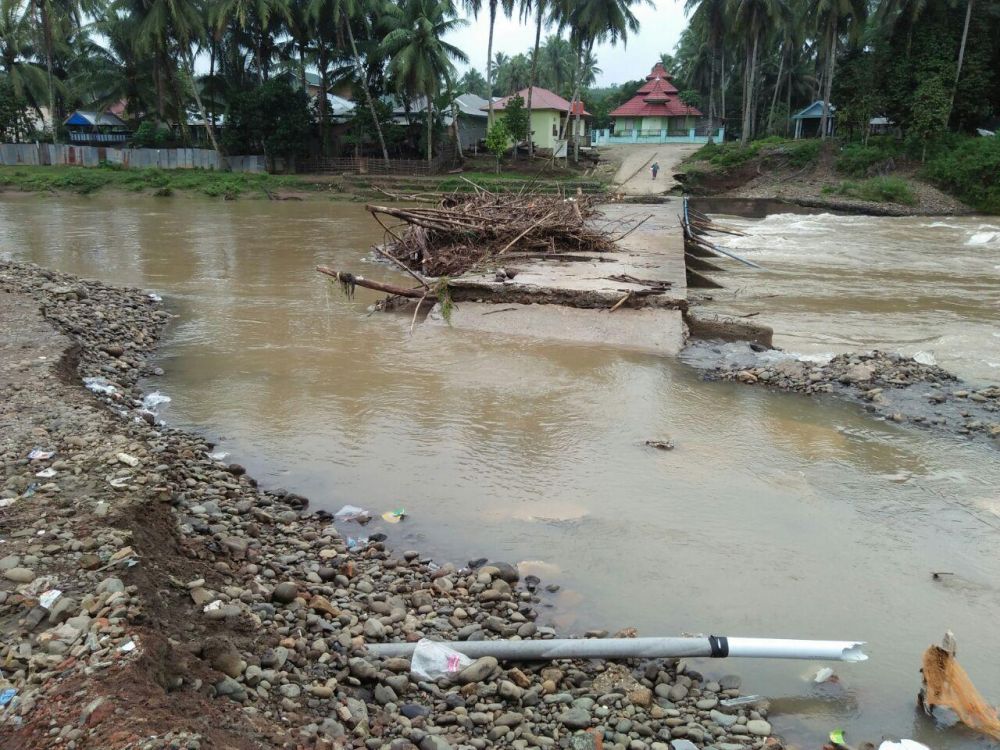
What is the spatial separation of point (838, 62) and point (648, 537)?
43574mm

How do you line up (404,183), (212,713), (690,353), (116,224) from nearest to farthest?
(212,713), (690,353), (116,224), (404,183)

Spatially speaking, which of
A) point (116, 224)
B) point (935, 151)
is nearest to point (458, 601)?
point (116, 224)

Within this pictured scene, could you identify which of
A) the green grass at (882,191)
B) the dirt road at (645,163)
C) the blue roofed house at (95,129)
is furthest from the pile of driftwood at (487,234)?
the blue roofed house at (95,129)

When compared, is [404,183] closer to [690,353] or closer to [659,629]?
[690,353]

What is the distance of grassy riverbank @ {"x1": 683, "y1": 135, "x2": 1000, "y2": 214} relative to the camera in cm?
3042

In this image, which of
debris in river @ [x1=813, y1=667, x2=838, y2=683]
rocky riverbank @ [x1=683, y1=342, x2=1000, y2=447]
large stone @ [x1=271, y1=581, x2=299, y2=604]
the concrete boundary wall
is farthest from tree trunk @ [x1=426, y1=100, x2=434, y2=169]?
debris in river @ [x1=813, y1=667, x2=838, y2=683]

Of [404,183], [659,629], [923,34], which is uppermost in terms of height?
[923,34]

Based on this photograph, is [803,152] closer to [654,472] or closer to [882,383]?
[882,383]

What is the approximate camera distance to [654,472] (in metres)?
5.85

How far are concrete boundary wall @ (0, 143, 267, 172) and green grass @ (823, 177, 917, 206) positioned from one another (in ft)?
92.4

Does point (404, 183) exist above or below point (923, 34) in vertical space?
below

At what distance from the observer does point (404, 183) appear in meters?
35.9

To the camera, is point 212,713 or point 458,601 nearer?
point 212,713

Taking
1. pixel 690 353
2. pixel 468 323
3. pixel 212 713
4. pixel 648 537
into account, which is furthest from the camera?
pixel 468 323
